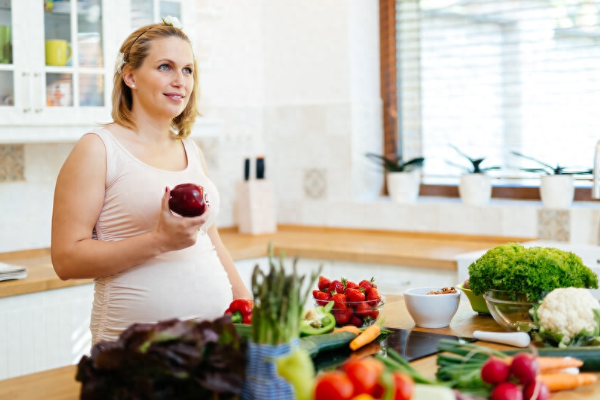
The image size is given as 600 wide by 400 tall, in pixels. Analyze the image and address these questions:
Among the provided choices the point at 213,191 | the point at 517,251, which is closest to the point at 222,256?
the point at 213,191

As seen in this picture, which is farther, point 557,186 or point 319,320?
point 557,186

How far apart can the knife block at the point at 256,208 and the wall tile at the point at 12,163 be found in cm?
114

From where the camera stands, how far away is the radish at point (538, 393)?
135 centimetres

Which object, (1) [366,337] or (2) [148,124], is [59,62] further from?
(1) [366,337]

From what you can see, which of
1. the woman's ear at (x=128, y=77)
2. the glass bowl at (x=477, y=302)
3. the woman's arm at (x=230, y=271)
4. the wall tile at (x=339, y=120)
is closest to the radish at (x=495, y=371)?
the glass bowl at (x=477, y=302)

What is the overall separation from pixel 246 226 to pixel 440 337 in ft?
7.73

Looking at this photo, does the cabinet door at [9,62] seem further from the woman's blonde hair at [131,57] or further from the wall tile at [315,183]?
the wall tile at [315,183]

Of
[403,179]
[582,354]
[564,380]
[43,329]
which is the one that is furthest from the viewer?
[403,179]

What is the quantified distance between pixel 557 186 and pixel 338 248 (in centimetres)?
101

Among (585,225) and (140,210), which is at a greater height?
(140,210)

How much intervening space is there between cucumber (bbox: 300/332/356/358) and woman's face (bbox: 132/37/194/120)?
2.50 feet

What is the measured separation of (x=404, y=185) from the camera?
3984 mm

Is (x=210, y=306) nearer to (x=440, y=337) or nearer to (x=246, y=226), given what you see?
(x=440, y=337)

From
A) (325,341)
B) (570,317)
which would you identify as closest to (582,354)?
(570,317)
